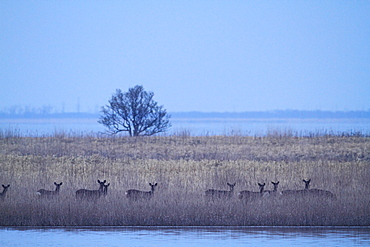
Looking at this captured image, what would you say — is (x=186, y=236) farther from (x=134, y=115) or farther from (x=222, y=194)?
(x=134, y=115)

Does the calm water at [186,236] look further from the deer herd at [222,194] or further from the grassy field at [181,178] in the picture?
the deer herd at [222,194]

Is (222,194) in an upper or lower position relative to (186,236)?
upper

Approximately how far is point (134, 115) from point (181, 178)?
2803 cm

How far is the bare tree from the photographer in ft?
156

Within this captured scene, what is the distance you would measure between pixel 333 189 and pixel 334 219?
3635 mm

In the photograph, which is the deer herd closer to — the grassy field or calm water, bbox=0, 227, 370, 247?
the grassy field

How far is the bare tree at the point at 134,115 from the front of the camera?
47406 millimetres

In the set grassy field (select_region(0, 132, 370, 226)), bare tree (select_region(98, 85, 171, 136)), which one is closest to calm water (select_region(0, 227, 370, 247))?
grassy field (select_region(0, 132, 370, 226))

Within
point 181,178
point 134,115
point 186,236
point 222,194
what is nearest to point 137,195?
point 222,194

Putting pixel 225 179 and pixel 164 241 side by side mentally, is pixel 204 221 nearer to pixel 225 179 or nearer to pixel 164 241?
pixel 164 241

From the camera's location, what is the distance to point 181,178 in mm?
19859

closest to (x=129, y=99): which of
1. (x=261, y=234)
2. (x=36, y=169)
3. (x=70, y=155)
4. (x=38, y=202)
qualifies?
(x=70, y=155)

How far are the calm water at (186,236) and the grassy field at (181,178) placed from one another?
629 millimetres

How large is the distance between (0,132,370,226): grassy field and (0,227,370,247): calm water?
2.06ft
